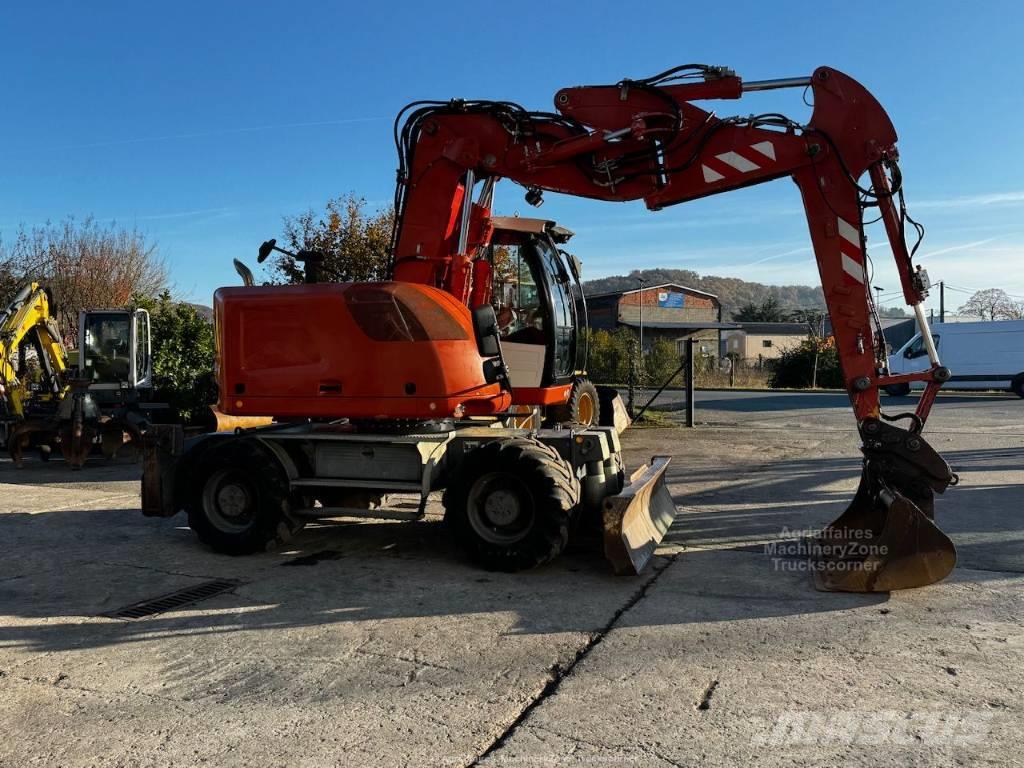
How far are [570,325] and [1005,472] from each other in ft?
21.0

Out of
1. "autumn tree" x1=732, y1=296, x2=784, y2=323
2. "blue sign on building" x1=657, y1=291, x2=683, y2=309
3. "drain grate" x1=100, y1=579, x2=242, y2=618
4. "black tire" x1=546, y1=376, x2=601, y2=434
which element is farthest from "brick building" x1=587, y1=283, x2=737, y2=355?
"drain grate" x1=100, y1=579, x2=242, y2=618

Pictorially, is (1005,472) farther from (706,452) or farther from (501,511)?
(501,511)

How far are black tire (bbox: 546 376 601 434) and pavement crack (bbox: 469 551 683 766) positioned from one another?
18.0 feet

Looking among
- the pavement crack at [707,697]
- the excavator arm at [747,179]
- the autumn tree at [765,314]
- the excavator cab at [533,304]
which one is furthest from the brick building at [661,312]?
the pavement crack at [707,697]

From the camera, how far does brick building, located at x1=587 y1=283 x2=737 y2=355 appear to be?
5681 cm

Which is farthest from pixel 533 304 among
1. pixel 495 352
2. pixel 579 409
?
pixel 579 409

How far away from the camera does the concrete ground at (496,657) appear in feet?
11.3

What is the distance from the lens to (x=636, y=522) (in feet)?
19.8

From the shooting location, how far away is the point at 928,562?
5.21 metres

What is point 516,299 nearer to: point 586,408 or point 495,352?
point 495,352

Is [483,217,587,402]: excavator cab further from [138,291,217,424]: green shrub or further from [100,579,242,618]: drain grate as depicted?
[138,291,217,424]: green shrub

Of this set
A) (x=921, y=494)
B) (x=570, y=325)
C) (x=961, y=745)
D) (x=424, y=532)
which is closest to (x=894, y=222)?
(x=921, y=494)

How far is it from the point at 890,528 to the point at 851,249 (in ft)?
7.25

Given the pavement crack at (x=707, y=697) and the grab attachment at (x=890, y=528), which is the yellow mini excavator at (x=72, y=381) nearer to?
the grab attachment at (x=890, y=528)
